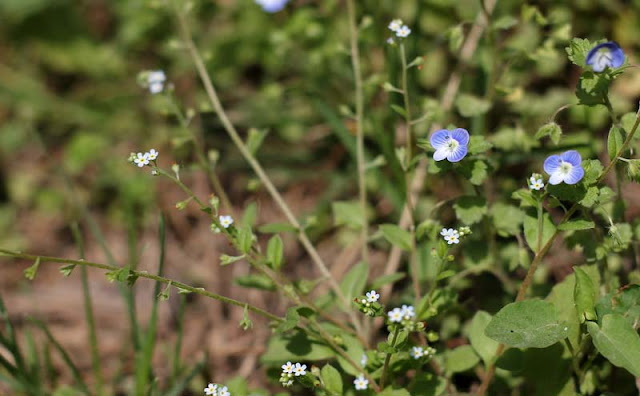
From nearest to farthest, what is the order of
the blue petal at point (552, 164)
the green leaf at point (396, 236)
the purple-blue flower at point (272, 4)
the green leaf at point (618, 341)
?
the green leaf at point (618, 341) → the blue petal at point (552, 164) → the green leaf at point (396, 236) → the purple-blue flower at point (272, 4)

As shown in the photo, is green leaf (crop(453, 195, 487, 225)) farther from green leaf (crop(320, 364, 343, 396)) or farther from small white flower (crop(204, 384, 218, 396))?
small white flower (crop(204, 384, 218, 396))

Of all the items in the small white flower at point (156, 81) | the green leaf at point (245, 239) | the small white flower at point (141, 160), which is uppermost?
the small white flower at point (156, 81)

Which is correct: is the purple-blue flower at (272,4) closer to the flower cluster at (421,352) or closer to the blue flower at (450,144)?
the blue flower at (450,144)

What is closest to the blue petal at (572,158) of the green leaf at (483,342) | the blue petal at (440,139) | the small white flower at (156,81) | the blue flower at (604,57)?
the blue flower at (604,57)

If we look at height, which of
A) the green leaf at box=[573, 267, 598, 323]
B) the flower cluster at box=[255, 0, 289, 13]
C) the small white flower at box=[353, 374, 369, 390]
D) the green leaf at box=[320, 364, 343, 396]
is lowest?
the green leaf at box=[573, 267, 598, 323]

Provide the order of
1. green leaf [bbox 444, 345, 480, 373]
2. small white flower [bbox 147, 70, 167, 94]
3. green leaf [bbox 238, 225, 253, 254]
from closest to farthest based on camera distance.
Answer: green leaf [bbox 238, 225, 253, 254] < green leaf [bbox 444, 345, 480, 373] < small white flower [bbox 147, 70, 167, 94]

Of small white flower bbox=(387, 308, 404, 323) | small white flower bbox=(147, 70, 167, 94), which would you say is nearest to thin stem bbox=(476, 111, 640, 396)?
small white flower bbox=(387, 308, 404, 323)

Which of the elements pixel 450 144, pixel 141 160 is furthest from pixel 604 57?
pixel 141 160
